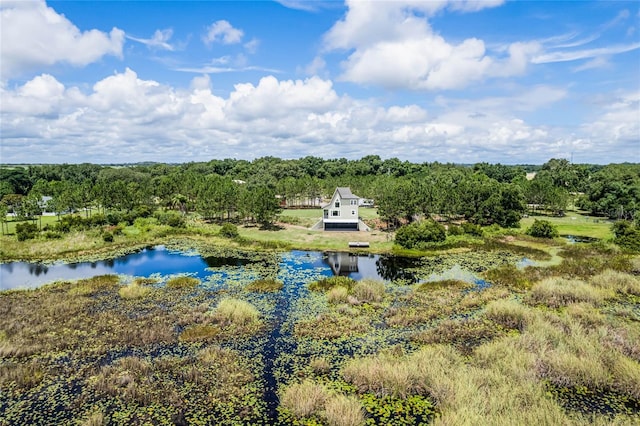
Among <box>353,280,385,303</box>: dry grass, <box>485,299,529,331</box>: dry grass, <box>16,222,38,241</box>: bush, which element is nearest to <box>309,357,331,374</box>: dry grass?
<box>353,280,385,303</box>: dry grass

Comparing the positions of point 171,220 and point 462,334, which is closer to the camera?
point 462,334

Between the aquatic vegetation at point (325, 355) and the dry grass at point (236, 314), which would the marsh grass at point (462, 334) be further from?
the dry grass at point (236, 314)

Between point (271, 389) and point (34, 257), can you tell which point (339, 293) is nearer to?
point (271, 389)

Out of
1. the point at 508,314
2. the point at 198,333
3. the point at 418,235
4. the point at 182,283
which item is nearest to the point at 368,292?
the point at 508,314

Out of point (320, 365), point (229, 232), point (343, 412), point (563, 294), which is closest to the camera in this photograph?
point (343, 412)

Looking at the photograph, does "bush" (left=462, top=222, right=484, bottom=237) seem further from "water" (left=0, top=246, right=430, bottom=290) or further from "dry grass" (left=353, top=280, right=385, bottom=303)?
"dry grass" (left=353, top=280, right=385, bottom=303)

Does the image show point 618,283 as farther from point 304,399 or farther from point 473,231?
point 304,399

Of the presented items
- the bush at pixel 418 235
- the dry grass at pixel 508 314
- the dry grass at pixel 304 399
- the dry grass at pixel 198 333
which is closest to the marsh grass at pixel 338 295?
the dry grass at pixel 198 333

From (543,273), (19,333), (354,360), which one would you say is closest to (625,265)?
(543,273)
